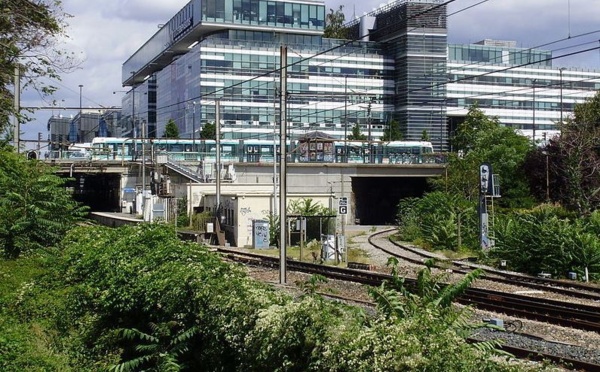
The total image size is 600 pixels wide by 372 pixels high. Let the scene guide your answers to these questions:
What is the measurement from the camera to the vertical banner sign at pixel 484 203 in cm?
3472

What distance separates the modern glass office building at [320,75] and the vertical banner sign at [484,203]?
5066cm

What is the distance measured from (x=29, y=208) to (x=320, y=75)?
75.2 meters

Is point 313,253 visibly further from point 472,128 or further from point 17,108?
point 472,128

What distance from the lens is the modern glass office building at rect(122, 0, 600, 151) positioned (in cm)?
9150

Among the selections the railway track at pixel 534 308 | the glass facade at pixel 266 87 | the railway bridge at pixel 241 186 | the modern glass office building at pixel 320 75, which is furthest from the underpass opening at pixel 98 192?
the railway track at pixel 534 308

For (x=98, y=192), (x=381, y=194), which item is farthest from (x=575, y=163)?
(x=98, y=192)

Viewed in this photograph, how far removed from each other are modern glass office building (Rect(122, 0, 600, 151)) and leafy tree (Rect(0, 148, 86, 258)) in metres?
62.2

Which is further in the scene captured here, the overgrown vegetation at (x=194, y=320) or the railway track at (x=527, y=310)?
the railway track at (x=527, y=310)

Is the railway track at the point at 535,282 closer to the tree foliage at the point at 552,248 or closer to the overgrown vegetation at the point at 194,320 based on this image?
the tree foliage at the point at 552,248

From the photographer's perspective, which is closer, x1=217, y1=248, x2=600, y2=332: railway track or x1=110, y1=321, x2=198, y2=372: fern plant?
x1=110, y1=321, x2=198, y2=372: fern plant

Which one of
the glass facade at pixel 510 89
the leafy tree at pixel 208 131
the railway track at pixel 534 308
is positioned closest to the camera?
the railway track at pixel 534 308

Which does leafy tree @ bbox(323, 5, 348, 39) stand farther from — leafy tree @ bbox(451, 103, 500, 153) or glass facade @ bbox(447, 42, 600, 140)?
leafy tree @ bbox(451, 103, 500, 153)

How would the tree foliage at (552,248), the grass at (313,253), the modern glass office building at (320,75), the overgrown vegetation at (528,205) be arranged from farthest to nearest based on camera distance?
the modern glass office building at (320,75) → the grass at (313,253) → the overgrown vegetation at (528,205) → the tree foliage at (552,248)

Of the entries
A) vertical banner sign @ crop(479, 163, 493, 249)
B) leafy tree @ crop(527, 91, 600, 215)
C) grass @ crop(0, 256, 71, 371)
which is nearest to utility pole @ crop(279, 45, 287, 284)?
grass @ crop(0, 256, 71, 371)
